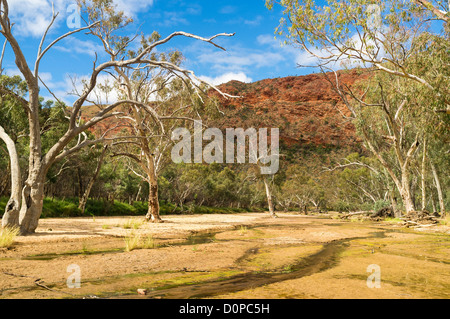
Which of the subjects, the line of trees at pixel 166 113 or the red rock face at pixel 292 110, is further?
the red rock face at pixel 292 110

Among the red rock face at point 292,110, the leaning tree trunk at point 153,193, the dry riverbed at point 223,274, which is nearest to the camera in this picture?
the dry riverbed at point 223,274

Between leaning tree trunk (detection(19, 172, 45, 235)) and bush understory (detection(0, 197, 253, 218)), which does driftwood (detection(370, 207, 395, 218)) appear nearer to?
bush understory (detection(0, 197, 253, 218))

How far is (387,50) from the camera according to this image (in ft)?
47.2

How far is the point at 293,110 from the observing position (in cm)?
11225

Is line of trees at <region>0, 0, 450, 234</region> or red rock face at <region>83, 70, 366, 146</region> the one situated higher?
red rock face at <region>83, 70, 366, 146</region>

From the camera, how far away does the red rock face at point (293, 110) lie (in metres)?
90.9

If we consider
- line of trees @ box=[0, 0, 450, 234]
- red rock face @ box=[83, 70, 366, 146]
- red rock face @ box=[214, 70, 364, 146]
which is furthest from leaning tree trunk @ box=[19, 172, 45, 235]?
red rock face @ box=[83, 70, 366, 146]

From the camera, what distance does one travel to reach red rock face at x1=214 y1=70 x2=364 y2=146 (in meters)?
90.9
